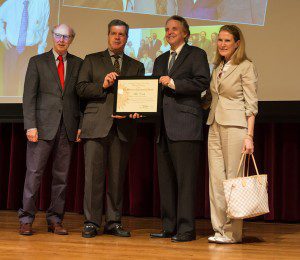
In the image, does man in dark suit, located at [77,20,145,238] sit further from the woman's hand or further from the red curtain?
the red curtain

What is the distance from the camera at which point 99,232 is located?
4105 millimetres

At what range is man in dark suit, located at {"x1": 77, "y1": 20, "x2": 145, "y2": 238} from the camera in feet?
12.8

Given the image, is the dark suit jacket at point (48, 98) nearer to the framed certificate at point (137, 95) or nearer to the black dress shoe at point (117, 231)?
the framed certificate at point (137, 95)

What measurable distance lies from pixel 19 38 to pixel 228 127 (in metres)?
2.40

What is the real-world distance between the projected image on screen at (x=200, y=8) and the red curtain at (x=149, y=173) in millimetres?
1081

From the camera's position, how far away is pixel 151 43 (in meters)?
4.85

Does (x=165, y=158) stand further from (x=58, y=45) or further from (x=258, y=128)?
(x=258, y=128)

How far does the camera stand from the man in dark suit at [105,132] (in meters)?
3.89

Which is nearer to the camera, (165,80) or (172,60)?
(165,80)

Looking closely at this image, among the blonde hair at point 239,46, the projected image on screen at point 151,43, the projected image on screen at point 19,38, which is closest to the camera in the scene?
the blonde hair at point 239,46

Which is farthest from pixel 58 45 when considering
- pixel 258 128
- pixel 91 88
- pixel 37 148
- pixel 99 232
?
pixel 258 128

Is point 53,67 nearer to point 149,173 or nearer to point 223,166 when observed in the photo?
point 223,166

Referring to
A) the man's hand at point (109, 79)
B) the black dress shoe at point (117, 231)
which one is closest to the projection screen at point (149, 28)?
the man's hand at point (109, 79)

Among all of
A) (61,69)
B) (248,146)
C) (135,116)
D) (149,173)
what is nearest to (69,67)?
(61,69)
